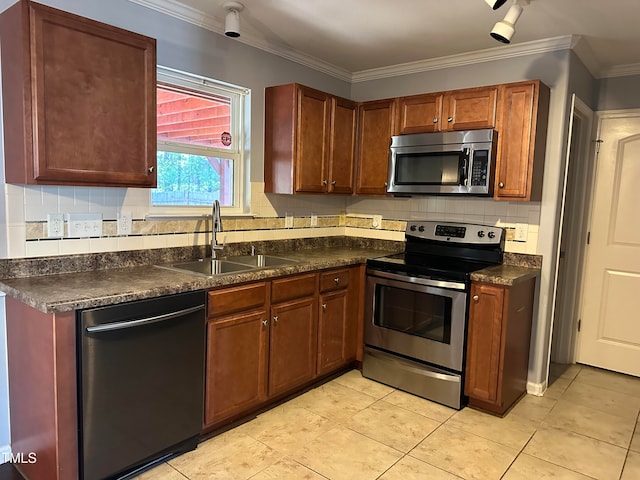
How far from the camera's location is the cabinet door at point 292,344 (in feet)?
9.17

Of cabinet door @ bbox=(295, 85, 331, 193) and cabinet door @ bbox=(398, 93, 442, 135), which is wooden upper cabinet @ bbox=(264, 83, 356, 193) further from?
cabinet door @ bbox=(398, 93, 442, 135)

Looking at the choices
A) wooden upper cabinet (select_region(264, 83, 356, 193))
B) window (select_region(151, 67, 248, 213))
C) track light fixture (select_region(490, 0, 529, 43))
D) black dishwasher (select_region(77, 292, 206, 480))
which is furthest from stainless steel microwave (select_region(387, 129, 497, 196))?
black dishwasher (select_region(77, 292, 206, 480))

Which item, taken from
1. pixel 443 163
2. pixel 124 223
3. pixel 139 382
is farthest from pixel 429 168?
pixel 139 382

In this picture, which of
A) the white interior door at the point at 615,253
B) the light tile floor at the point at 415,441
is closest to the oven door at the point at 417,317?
the light tile floor at the point at 415,441

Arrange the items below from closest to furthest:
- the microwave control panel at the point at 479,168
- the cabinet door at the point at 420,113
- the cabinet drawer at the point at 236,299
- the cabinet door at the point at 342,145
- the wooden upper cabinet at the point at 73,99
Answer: the wooden upper cabinet at the point at 73,99
the cabinet drawer at the point at 236,299
the microwave control panel at the point at 479,168
the cabinet door at the point at 420,113
the cabinet door at the point at 342,145

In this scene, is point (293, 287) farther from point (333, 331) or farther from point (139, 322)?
point (139, 322)

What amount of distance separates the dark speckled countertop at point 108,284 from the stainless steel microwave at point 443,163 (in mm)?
1091

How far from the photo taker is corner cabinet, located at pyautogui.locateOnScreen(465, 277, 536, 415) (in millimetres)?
2826

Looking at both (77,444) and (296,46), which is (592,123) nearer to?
(296,46)

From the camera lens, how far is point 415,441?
2.57m

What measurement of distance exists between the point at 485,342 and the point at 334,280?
1054mm

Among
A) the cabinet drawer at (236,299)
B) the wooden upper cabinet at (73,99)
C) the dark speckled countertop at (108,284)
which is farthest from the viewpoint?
the cabinet drawer at (236,299)

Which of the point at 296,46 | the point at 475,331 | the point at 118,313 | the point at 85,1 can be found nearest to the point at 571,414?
the point at 475,331

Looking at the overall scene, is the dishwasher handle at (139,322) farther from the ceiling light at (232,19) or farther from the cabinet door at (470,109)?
the cabinet door at (470,109)
